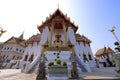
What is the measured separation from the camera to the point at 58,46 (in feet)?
51.5

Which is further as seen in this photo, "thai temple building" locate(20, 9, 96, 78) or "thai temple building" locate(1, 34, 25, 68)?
"thai temple building" locate(1, 34, 25, 68)

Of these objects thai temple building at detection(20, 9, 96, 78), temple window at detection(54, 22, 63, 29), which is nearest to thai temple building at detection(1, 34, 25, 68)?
thai temple building at detection(20, 9, 96, 78)

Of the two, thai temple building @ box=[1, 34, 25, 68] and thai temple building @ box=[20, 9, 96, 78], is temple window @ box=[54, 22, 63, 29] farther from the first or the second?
thai temple building @ box=[1, 34, 25, 68]

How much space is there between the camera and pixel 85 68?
550 inches

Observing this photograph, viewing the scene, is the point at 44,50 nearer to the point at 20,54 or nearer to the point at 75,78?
the point at 75,78

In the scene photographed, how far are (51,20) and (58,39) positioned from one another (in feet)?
10.6

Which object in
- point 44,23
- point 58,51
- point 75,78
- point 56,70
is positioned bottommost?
point 75,78

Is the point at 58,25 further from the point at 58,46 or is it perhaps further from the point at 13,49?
the point at 13,49

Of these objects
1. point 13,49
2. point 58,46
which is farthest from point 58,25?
point 13,49

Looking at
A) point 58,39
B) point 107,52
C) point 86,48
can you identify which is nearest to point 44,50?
point 58,39

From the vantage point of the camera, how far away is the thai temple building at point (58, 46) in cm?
1396

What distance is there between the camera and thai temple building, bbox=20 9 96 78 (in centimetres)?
1396

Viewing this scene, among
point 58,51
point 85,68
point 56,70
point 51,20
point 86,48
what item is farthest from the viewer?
point 86,48

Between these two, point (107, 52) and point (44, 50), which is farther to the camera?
point (107, 52)
